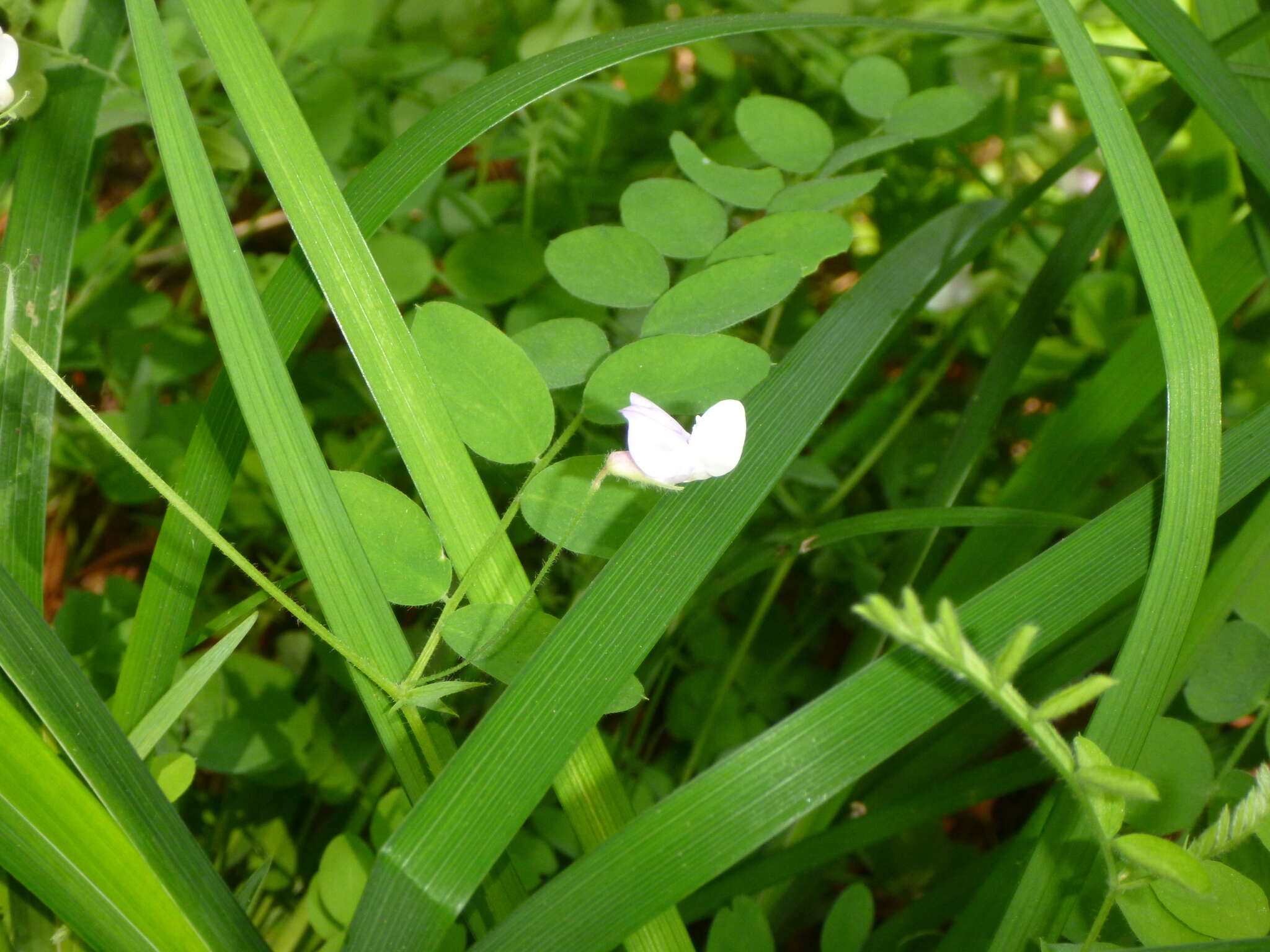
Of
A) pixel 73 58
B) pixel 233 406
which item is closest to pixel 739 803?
pixel 233 406

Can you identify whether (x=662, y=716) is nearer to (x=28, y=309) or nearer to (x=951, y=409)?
(x=951, y=409)

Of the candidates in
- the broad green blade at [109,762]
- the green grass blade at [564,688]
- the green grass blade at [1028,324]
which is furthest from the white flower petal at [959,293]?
the broad green blade at [109,762]

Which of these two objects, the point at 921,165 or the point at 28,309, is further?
the point at 921,165

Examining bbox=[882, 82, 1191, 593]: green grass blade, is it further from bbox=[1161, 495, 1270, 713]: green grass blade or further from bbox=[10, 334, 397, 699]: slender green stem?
bbox=[10, 334, 397, 699]: slender green stem

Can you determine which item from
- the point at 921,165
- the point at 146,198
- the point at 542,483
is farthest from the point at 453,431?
the point at 921,165

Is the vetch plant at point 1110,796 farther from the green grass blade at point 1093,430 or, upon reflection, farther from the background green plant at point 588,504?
the green grass blade at point 1093,430

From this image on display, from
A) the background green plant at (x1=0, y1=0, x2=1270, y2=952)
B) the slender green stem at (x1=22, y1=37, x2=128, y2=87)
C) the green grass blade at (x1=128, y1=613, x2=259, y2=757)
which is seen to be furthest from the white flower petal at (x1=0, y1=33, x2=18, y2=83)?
the green grass blade at (x1=128, y1=613, x2=259, y2=757)

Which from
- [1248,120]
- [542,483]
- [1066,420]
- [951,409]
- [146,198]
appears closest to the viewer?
[542,483]

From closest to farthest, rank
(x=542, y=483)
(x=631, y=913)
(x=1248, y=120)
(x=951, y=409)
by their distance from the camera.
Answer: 1. (x=631, y=913)
2. (x=542, y=483)
3. (x=1248, y=120)
4. (x=951, y=409)
